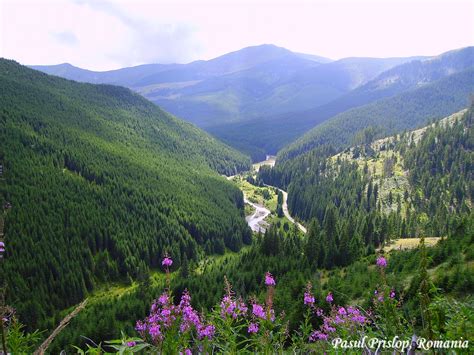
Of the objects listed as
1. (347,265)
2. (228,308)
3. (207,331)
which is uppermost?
(228,308)

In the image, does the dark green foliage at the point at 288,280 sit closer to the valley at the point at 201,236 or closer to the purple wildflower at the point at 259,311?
the valley at the point at 201,236

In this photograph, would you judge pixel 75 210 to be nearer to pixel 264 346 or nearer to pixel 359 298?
pixel 359 298

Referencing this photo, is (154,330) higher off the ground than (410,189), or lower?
higher

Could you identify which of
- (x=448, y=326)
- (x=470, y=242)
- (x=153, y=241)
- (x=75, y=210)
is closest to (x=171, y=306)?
(x=448, y=326)

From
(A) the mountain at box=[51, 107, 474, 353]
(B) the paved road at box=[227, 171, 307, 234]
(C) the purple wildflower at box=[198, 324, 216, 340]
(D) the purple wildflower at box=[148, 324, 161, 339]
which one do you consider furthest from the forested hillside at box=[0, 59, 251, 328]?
(D) the purple wildflower at box=[148, 324, 161, 339]

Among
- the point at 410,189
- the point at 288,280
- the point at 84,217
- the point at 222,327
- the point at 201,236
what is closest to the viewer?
the point at 222,327

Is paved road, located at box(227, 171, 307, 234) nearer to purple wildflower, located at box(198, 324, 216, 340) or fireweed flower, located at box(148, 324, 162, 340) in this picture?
purple wildflower, located at box(198, 324, 216, 340)

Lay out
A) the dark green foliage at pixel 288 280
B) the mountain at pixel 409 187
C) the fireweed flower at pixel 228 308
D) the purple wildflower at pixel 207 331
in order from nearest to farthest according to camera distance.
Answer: the fireweed flower at pixel 228 308 → the purple wildflower at pixel 207 331 → the dark green foliage at pixel 288 280 → the mountain at pixel 409 187

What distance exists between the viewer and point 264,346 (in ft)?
17.4

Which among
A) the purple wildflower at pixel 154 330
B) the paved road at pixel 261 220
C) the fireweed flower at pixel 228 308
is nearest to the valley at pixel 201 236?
the fireweed flower at pixel 228 308

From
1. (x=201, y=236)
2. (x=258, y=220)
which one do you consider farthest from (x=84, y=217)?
(x=258, y=220)

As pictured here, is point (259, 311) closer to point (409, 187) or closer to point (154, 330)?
point (154, 330)

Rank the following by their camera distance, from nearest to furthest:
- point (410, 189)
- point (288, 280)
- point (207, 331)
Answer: point (207, 331) < point (288, 280) < point (410, 189)

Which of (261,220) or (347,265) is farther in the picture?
(261,220)
